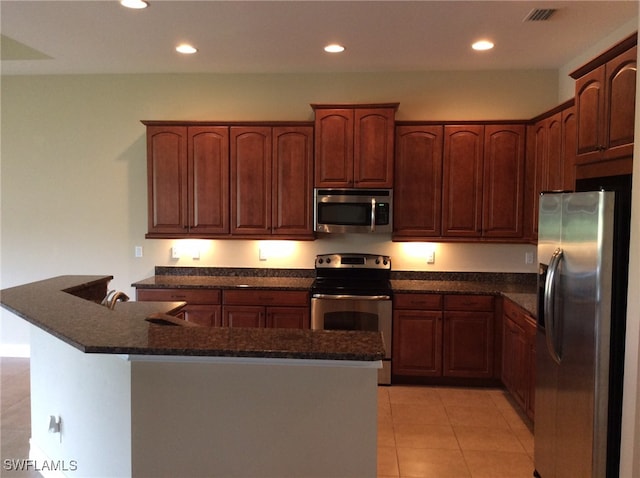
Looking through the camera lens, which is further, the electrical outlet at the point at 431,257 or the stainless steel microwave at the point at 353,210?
the electrical outlet at the point at 431,257

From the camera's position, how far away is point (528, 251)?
4.64m

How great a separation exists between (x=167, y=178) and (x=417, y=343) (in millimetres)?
2680

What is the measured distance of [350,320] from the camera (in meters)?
4.26

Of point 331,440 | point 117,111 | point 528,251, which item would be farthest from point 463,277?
point 117,111

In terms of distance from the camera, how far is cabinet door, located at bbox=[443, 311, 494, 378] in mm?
4207

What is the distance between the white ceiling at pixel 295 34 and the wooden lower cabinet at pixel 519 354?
1998mm

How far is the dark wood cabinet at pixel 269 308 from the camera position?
14.0 feet

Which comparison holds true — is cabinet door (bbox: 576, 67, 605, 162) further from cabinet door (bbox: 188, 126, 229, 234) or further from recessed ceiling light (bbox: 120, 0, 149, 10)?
cabinet door (bbox: 188, 126, 229, 234)

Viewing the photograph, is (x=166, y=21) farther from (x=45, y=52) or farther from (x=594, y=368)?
(x=594, y=368)

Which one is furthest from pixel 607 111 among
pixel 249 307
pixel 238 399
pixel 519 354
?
pixel 249 307

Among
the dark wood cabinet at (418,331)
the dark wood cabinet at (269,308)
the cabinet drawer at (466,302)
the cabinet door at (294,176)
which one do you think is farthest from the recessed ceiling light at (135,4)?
the cabinet drawer at (466,302)

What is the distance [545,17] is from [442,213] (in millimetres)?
1766

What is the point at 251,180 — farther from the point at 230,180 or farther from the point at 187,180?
the point at 187,180

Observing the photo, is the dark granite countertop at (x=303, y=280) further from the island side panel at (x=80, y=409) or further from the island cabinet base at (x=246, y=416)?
the island cabinet base at (x=246, y=416)
